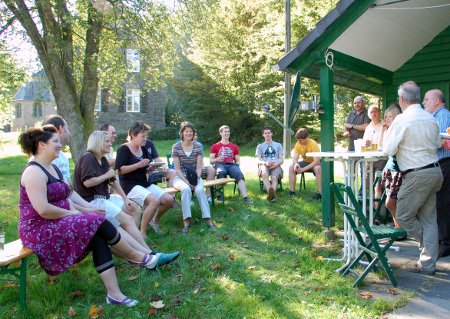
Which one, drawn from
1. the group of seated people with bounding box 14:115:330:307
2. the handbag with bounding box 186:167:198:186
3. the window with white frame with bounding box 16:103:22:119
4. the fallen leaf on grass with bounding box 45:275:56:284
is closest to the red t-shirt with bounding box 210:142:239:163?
the group of seated people with bounding box 14:115:330:307

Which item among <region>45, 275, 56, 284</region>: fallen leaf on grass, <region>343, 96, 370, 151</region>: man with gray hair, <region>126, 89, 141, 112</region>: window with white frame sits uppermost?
<region>126, 89, 141, 112</region>: window with white frame

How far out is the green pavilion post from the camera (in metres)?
5.91

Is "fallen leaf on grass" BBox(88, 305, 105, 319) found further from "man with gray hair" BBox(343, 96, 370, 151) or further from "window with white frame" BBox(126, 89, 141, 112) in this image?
"window with white frame" BBox(126, 89, 141, 112)

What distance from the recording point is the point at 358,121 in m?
7.57

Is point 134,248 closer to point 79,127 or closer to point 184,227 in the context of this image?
point 184,227

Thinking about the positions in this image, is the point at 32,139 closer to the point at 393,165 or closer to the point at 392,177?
the point at 393,165

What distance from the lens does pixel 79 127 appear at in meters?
10.3

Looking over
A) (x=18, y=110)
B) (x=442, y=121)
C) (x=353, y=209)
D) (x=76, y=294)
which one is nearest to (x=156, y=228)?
(x=76, y=294)

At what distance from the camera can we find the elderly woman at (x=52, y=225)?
348 cm

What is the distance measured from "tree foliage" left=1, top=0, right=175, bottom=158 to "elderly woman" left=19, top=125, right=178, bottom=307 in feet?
20.8

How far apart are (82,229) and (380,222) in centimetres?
457

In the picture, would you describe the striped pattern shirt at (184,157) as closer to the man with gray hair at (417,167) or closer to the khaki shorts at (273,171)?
the khaki shorts at (273,171)

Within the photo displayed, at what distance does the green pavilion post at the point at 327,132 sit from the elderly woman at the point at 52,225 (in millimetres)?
3286

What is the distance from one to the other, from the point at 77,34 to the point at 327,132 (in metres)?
7.42
